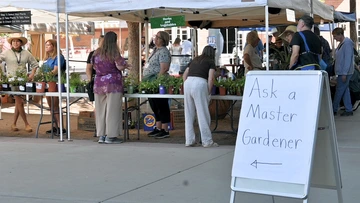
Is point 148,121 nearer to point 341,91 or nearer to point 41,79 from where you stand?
point 41,79

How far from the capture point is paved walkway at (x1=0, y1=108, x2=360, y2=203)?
20.8ft

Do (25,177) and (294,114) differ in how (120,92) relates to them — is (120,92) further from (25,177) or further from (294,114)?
(294,114)

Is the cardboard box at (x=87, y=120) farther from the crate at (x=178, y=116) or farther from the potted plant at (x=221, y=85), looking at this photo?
the potted plant at (x=221, y=85)

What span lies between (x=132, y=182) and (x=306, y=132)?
8.91 ft

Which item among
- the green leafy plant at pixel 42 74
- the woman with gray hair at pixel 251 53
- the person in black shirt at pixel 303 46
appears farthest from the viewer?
the woman with gray hair at pixel 251 53

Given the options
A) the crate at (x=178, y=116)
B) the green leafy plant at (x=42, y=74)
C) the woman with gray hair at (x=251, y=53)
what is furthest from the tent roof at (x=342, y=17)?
the green leafy plant at (x=42, y=74)

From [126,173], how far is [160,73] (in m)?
3.05

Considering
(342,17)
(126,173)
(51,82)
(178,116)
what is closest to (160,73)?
(51,82)

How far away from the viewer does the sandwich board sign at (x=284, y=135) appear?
16.1 feet

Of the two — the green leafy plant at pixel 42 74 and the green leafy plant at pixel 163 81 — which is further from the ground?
the green leafy plant at pixel 42 74

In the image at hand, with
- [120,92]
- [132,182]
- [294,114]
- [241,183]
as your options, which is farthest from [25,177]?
[294,114]

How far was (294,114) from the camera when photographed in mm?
5035

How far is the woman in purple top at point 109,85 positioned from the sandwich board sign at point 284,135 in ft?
14.8

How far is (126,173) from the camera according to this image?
7547 millimetres
